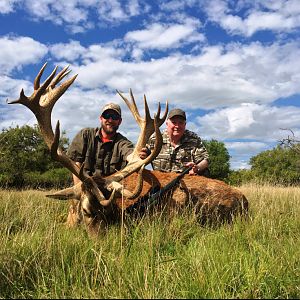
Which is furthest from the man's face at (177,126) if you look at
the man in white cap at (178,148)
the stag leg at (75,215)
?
the stag leg at (75,215)

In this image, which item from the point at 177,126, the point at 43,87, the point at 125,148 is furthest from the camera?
the point at 177,126

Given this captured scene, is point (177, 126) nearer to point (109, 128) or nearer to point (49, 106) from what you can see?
point (109, 128)

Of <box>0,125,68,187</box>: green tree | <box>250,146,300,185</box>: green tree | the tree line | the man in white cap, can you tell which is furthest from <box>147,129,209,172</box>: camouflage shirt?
<box>250,146,300,185</box>: green tree

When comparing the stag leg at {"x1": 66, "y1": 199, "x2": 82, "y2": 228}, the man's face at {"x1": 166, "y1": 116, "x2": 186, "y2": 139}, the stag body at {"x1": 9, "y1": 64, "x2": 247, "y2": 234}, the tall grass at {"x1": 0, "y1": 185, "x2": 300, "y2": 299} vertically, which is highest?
the man's face at {"x1": 166, "y1": 116, "x2": 186, "y2": 139}

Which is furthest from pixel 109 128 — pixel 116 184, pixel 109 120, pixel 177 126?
pixel 116 184

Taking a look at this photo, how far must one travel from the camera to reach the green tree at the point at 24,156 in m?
25.9

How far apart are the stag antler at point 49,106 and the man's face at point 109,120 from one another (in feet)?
3.19

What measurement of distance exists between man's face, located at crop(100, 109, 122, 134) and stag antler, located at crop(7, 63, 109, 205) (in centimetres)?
97

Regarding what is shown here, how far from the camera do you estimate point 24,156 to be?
2731 centimetres

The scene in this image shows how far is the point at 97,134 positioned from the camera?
643cm

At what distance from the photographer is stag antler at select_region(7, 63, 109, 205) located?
483 centimetres

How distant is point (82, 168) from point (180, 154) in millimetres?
2563

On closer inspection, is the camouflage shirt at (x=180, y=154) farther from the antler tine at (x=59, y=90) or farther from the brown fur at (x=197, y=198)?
the antler tine at (x=59, y=90)

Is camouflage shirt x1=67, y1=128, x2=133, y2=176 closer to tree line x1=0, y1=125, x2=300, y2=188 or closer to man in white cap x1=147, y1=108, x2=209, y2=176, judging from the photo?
man in white cap x1=147, y1=108, x2=209, y2=176
